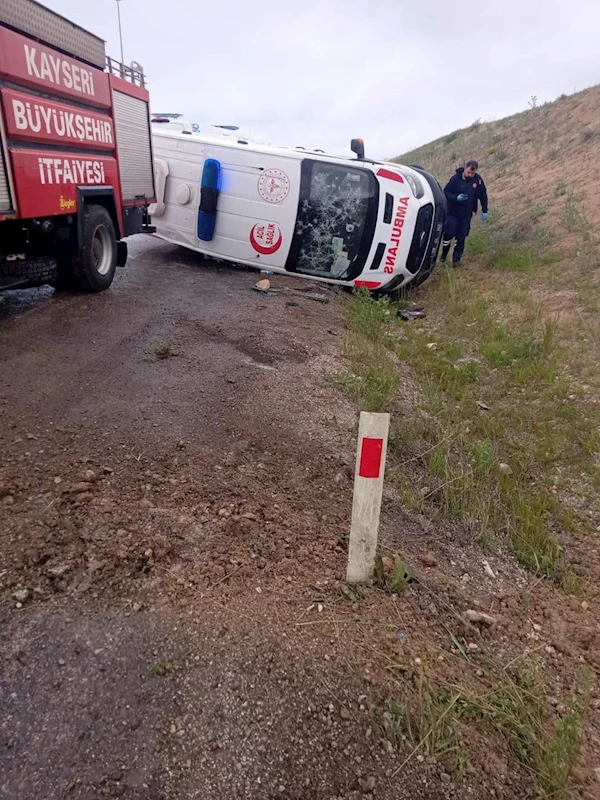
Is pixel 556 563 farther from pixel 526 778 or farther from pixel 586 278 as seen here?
pixel 586 278

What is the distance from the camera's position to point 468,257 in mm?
10898

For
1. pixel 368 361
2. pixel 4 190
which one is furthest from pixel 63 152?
pixel 368 361

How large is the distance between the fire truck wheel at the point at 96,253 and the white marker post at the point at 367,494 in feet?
17.4

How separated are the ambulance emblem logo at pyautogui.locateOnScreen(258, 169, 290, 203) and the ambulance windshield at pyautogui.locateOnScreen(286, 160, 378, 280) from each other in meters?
0.26

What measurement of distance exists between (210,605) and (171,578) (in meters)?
0.24

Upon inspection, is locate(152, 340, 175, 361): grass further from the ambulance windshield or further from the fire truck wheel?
the ambulance windshield

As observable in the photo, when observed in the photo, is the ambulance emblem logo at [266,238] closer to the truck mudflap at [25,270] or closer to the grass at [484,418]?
the grass at [484,418]

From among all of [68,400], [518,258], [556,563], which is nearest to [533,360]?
[556,563]

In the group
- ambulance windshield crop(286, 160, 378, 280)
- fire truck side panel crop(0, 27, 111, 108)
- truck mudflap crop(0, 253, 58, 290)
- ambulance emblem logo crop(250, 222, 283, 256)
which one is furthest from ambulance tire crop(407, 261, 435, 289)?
truck mudflap crop(0, 253, 58, 290)

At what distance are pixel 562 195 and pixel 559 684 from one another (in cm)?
1199

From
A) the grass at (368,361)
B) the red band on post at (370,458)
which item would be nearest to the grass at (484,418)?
the grass at (368,361)

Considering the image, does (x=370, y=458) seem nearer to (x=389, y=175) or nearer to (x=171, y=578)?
(x=171, y=578)

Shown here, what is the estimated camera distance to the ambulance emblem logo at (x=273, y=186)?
8.04 meters

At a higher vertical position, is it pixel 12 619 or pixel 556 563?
pixel 12 619
